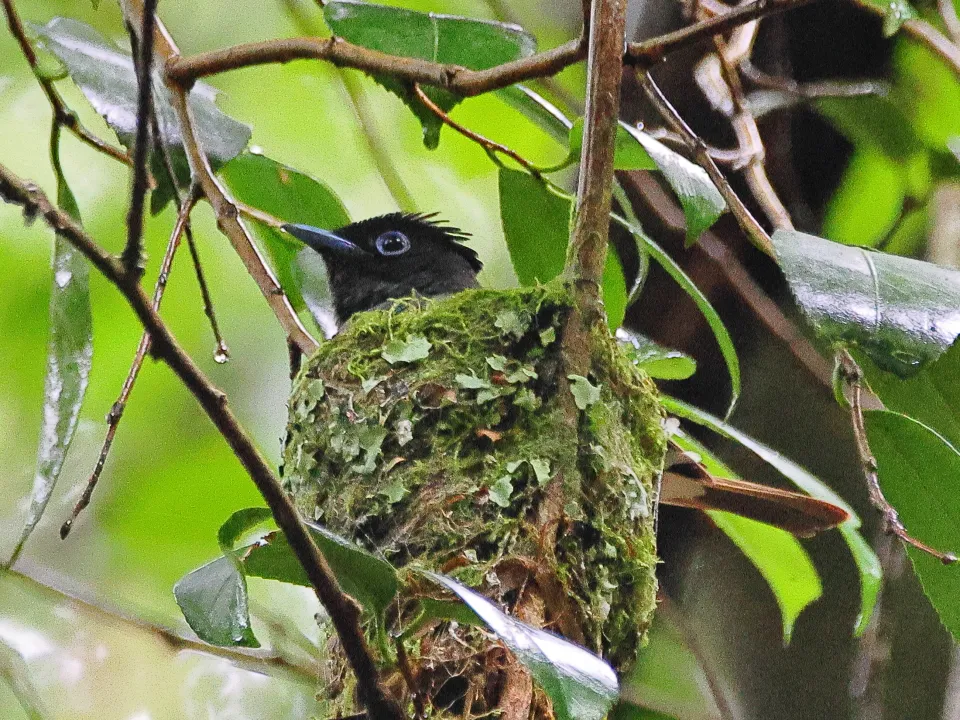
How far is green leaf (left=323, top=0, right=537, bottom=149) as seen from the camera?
1784mm

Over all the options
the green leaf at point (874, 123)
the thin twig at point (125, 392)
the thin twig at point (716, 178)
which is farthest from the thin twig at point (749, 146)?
the thin twig at point (125, 392)

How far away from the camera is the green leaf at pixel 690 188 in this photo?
171cm

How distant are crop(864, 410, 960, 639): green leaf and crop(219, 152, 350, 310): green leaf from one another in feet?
4.02

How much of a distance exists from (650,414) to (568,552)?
1.31ft

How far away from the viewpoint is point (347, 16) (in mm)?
1780

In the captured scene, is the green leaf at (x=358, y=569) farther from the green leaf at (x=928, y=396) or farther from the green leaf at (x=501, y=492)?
the green leaf at (x=928, y=396)

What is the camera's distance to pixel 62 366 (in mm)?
1682

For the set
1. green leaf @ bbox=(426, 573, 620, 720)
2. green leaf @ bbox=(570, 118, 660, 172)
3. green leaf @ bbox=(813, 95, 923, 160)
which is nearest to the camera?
green leaf @ bbox=(426, 573, 620, 720)

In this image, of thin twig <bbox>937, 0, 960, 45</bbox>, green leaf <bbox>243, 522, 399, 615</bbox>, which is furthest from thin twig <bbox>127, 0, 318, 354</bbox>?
thin twig <bbox>937, 0, 960, 45</bbox>

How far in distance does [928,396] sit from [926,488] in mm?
200

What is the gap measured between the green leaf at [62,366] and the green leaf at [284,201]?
1.81 ft

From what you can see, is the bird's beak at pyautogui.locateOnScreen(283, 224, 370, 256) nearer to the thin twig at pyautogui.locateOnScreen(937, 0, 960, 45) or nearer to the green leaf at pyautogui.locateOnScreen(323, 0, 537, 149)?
the green leaf at pyautogui.locateOnScreen(323, 0, 537, 149)

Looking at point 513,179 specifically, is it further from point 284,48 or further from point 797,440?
point 797,440

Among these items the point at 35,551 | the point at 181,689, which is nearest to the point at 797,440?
the point at 181,689
